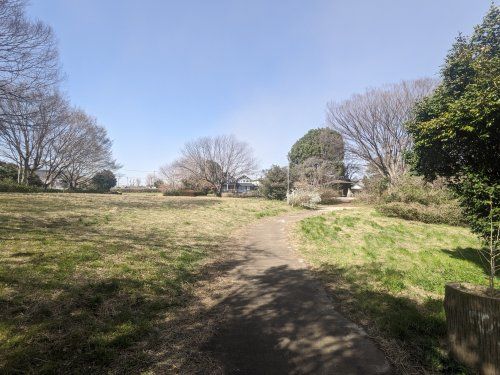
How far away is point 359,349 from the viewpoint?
3717mm

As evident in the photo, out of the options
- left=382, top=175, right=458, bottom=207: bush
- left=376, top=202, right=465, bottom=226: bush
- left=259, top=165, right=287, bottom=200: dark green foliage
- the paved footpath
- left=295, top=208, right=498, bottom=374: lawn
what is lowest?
the paved footpath

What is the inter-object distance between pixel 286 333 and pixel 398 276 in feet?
12.1

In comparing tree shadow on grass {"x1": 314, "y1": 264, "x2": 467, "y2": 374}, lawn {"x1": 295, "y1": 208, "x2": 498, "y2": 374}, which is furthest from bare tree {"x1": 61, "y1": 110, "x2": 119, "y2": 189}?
tree shadow on grass {"x1": 314, "y1": 264, "x2": 467, "y2": 374}

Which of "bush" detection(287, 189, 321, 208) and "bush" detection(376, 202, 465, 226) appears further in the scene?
"bush" detection(287, 189, 321, 208)

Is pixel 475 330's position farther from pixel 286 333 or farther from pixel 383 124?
pixel 383 124

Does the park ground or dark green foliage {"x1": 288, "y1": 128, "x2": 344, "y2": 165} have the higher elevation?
dark green foliage {"x1": 288, "y1": 128, "x2": 344, "y2": 165}

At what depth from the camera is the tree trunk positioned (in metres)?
3.13

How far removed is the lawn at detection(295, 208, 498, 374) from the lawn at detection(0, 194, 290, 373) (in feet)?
8.63

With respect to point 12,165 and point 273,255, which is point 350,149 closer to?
point 273,255

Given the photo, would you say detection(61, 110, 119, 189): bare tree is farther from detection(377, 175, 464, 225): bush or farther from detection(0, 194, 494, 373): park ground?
detection(377, 175, 464, 225): bush

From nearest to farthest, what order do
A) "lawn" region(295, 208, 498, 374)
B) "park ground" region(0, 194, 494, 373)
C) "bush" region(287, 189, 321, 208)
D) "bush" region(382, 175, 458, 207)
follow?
"park ground" region(0, 194, 494, 373), "lawn" region(295, 208, 498, 374), "bush" region(382, 175, 458, 207), "bush" region(287, 189, 321, 208)

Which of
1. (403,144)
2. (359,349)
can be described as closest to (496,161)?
(359,349)

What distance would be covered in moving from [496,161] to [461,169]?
2.59ft

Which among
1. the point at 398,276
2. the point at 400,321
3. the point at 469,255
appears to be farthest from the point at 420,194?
the point at 400,321
